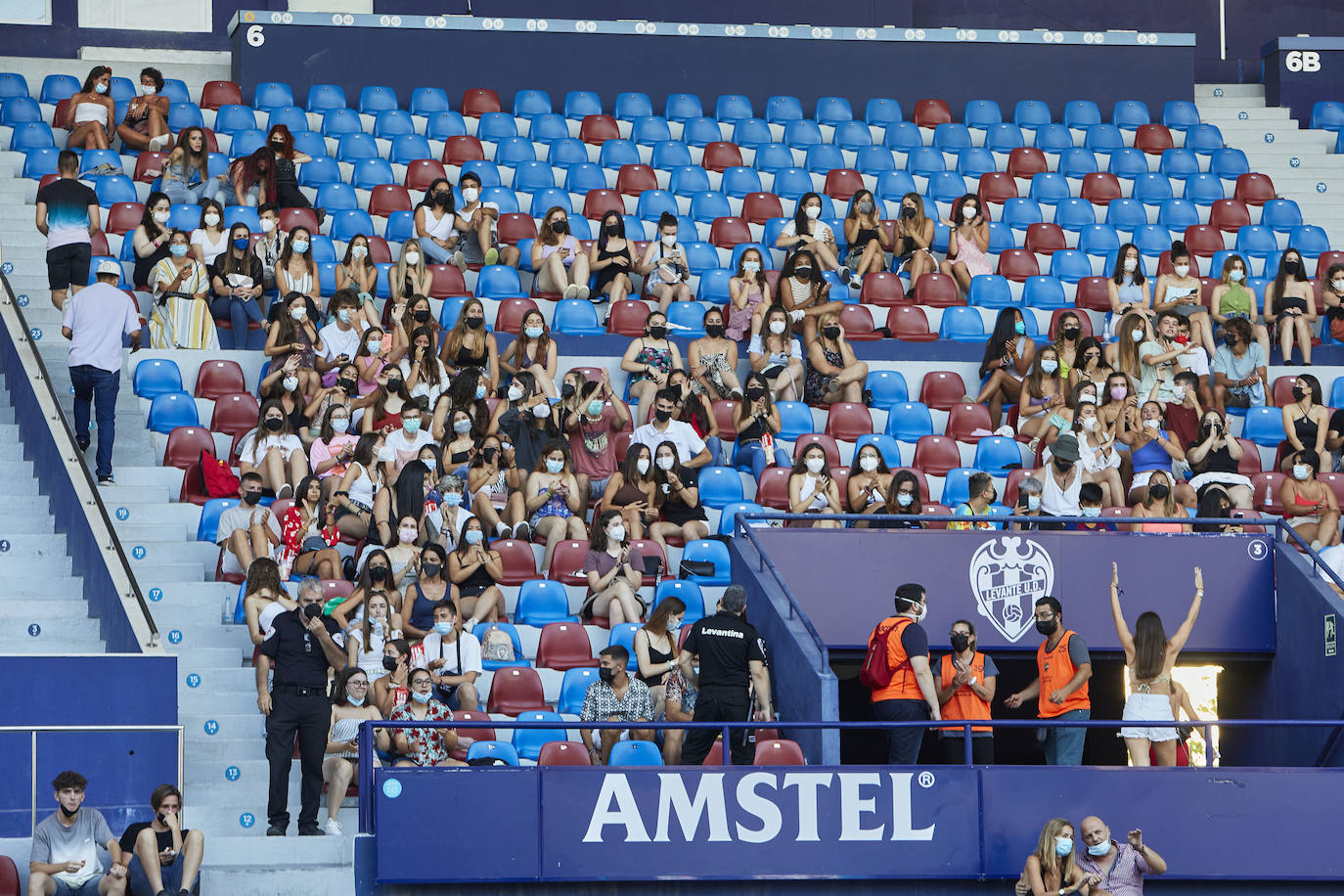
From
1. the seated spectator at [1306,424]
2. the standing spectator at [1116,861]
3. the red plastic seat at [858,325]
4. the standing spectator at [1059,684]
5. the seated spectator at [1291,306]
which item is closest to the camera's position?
the standing spectator at [1116,861]

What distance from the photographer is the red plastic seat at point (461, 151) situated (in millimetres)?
20281

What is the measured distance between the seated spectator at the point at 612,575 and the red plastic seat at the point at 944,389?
4.28m

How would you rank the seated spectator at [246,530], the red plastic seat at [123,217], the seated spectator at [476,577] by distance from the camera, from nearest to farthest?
the seated spectator at [476,577], the seated spectator at [246,530], the red plastic seat at [123,217]

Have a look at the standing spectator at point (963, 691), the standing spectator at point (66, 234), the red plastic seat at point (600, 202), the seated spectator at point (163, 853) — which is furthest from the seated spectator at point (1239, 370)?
the seated spectator at point (163, 853)

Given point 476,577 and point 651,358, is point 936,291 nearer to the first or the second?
point 651,358

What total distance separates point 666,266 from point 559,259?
0.97 metres

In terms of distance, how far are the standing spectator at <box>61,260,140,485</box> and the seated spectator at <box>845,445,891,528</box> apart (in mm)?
5491

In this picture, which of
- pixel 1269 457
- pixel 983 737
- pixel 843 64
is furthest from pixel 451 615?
pixel 843 64

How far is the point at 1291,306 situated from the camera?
60.4ft

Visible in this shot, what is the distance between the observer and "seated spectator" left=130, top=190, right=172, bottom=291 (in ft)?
56.4

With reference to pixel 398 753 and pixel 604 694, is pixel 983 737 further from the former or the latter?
pixel 398 753

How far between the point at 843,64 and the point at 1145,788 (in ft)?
40.7

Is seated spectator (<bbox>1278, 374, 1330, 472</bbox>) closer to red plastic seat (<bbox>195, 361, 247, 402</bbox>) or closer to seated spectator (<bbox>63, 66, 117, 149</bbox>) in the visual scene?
red plastic seat (<bbox>195, 361, 247, 402</bbox>)

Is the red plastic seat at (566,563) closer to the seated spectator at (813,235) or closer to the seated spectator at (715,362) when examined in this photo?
the seated spectator at (715,362)
